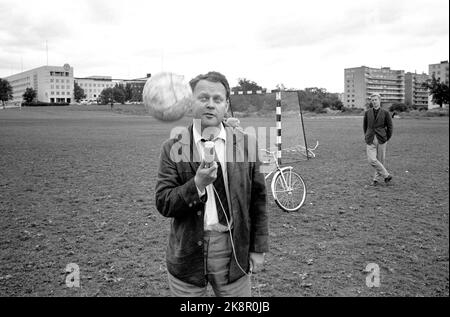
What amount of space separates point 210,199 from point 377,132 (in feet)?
28.9

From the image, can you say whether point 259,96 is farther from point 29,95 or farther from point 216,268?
point 29,95

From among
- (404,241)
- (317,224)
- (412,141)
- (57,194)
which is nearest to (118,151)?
Result: (57,194)

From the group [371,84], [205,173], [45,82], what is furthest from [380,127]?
[45,82]

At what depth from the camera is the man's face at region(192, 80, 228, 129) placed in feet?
7.47

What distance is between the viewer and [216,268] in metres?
2.42

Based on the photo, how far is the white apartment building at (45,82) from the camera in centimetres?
12125

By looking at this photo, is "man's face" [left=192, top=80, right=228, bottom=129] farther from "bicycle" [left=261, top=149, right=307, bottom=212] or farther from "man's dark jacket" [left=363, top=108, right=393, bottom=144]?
"man's dark jacket" [left=363, top=108, right=393, bottom=144]

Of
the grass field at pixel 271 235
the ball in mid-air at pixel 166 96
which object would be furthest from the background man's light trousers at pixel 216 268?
the grass field at pixel 271 235

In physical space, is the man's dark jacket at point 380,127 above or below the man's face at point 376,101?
below

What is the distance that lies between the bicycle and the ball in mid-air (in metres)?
5.82

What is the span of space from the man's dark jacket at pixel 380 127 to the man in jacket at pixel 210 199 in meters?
8.57

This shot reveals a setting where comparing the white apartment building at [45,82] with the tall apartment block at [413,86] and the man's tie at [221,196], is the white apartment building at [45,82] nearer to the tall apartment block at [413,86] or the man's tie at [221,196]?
the tall apartment block at [413,86]

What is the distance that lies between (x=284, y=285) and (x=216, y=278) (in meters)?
2.45

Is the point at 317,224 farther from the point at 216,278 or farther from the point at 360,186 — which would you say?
the point at 216,278
